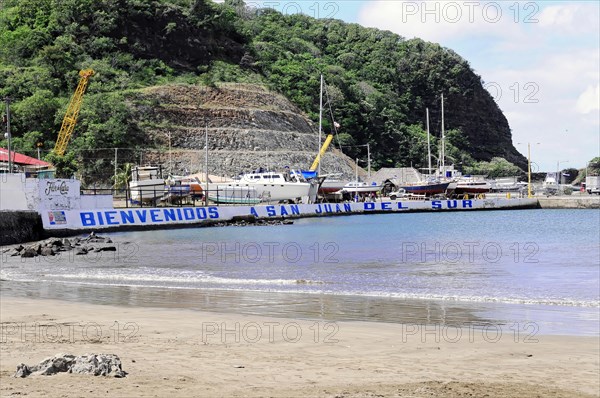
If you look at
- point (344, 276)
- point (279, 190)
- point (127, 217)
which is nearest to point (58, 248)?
point (344, 276)

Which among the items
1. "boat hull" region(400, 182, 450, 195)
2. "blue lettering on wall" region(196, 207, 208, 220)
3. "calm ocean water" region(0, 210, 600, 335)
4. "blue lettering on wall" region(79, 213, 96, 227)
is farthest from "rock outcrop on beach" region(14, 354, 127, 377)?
"boat hull" region(400, 182, 450, 195)

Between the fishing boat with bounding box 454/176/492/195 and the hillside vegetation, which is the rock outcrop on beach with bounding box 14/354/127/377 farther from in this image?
the fishing boat with bounding box 454/176/492/195

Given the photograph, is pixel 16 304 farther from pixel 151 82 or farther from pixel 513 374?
pixel 151 82

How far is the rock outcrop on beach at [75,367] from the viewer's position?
31.9 feet

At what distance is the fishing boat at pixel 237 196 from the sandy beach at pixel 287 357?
63.1 metres

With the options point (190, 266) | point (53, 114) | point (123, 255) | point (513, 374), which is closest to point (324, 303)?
point (513, 374)

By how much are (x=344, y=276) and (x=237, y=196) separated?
5468 cm

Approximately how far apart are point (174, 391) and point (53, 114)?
101 metres

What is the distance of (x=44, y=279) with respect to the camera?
83.9ft

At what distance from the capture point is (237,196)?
8031 cm

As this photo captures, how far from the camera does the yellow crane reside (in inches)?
3900

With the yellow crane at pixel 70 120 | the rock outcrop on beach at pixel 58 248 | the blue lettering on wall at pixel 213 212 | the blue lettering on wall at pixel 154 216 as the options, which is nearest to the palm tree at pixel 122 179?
the yellow crane at pixel 70 120

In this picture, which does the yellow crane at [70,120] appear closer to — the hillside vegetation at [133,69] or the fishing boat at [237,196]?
the hillside vegetation at [133,69]

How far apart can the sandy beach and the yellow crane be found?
83470 mm
